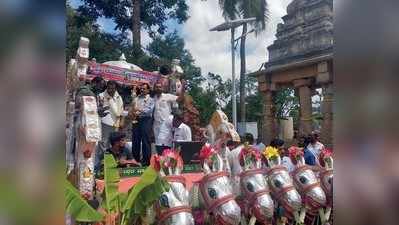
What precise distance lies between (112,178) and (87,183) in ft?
0.87

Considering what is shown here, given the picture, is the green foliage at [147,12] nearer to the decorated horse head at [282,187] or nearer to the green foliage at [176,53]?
the green foliage at [176,53]

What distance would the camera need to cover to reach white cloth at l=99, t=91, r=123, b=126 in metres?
4.54

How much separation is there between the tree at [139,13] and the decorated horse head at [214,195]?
1.29 meters

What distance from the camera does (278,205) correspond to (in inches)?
161

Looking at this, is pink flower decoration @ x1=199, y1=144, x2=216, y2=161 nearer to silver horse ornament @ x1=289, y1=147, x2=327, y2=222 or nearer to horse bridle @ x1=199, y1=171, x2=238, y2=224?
horse bridle @ x1=199, y1=171, x2=238, y2=224

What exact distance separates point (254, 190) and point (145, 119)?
144cm

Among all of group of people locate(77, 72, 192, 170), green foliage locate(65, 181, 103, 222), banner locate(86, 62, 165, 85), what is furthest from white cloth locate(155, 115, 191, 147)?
green foliage locate(65, 181, 103, 222)

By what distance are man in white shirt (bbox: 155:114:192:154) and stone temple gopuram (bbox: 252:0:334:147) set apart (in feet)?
2.67

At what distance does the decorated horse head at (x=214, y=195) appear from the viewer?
3.44 metres

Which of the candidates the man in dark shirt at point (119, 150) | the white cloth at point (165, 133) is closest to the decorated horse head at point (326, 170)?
the white cloth at point (165, 133)

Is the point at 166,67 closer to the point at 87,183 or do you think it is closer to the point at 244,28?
the point at 244,28
